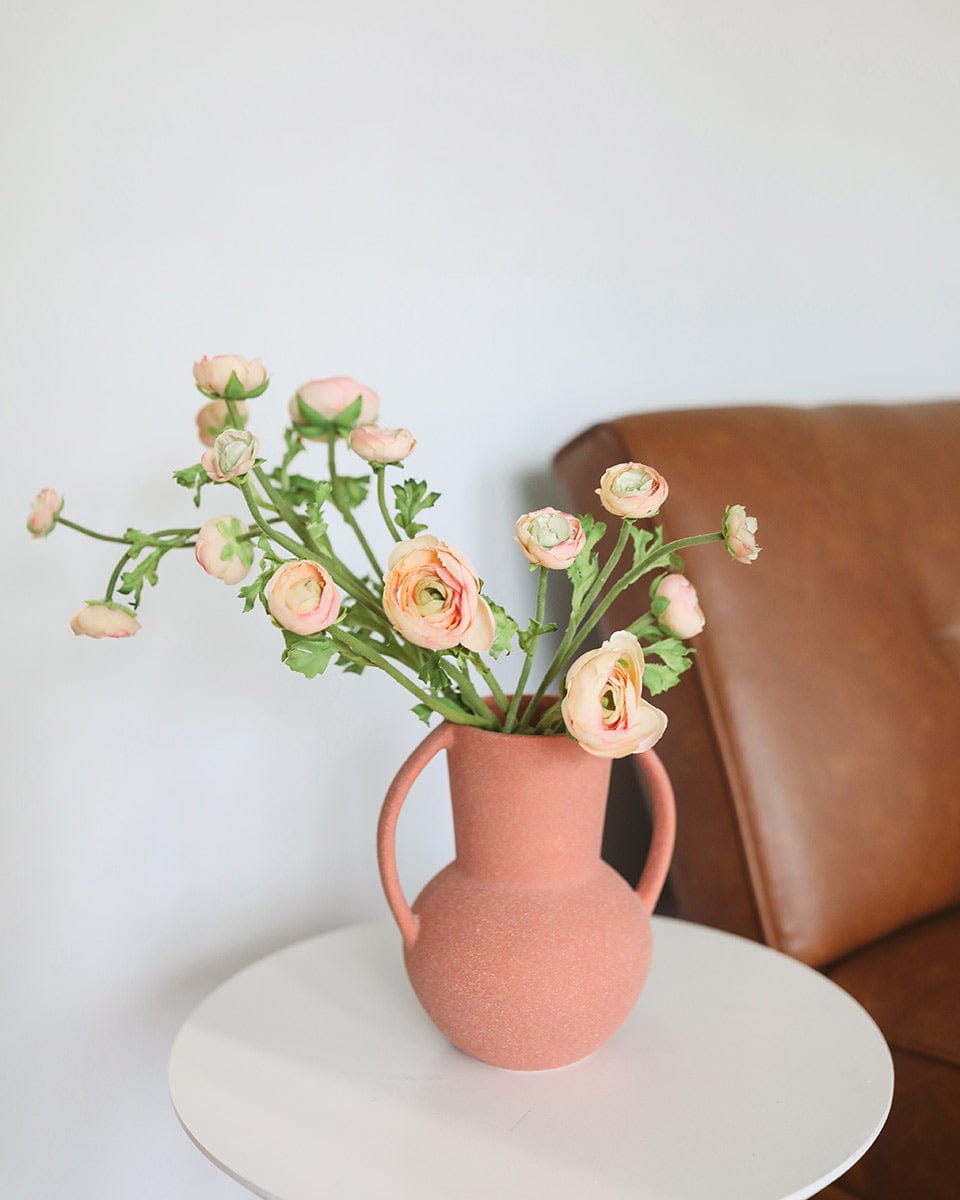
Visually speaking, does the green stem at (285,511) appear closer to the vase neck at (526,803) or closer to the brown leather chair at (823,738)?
the vase neck at (526,803)

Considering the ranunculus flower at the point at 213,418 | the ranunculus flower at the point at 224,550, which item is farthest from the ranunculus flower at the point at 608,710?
the ranunculus flower at the point at 213,418

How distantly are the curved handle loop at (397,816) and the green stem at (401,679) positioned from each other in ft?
0.04

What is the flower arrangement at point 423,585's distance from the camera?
678 millimetres

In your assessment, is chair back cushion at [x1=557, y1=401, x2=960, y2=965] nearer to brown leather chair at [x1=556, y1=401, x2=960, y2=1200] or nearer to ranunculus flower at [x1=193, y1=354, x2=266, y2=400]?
brown leather chair at [x1=556, y1=401, x2=960, y2=1200]

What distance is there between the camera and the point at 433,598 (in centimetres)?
68

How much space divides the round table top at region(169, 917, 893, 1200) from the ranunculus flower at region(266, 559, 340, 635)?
1.04 feet

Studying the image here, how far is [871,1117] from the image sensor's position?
2.43 feet

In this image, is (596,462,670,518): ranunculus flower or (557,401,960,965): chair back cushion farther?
(557,401,960,965): chair back cushion

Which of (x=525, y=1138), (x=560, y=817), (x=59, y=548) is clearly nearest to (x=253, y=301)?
(x=59, y=548)

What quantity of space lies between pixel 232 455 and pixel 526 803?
0.96 ft

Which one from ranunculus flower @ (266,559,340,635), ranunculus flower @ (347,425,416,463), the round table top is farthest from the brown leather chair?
ranunculus flower @ (266,559,340,635)

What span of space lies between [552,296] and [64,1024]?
84 centimetres

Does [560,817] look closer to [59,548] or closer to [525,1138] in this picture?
[525,1138]

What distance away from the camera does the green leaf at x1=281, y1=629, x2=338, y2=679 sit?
70 cm
